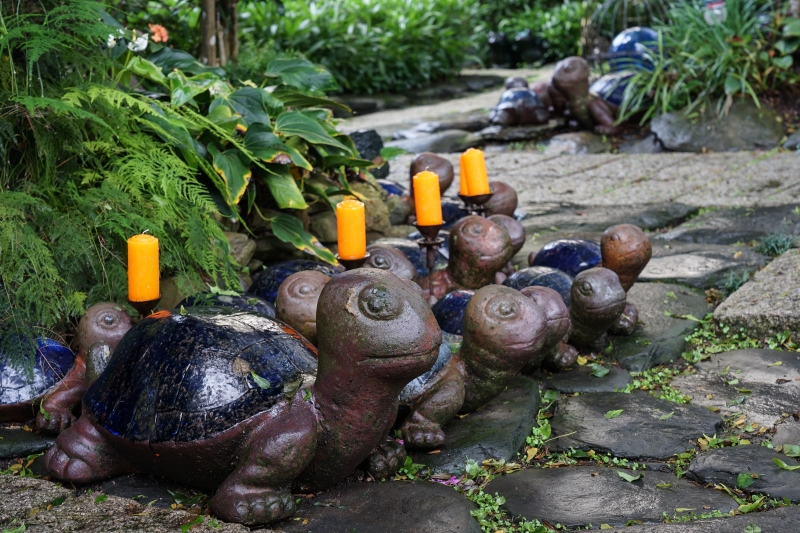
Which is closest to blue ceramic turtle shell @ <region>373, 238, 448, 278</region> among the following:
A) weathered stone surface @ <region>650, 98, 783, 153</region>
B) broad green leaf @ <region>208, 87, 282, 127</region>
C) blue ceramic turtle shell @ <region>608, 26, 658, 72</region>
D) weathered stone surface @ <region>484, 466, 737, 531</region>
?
broad green leaf @ <region>208, 87, 282, 127</region>

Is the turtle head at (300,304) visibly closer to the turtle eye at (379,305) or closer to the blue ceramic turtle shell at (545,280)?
the turtle eye at (379,305)

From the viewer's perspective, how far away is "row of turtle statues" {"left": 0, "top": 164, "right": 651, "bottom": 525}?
2221mm

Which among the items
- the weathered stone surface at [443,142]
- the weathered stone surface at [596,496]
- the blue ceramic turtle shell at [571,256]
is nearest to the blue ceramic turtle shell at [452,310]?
the blue ceramic turtle shell at [571,256]

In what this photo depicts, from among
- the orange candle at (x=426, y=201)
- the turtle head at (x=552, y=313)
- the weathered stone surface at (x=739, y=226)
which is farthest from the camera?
the weathered stone surface at (x=739, y=226)

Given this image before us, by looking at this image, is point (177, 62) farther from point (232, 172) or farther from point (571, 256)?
point (571, 256)

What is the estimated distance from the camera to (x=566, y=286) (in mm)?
3564

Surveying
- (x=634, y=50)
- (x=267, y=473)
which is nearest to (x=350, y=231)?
(x=267, y=473)

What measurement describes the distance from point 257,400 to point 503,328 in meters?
0.87

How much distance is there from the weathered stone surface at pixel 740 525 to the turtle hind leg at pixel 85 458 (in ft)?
5.03

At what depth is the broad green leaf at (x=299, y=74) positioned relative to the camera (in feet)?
16.0

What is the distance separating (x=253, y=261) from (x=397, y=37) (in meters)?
9.73

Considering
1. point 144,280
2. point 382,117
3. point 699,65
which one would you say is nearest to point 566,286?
point 144,280

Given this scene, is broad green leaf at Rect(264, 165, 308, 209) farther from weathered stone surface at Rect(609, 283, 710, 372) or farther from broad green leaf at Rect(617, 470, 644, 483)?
broad green leaf at Rect(617, 470, 644, 483)

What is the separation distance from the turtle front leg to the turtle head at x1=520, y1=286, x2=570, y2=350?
1131 mm
